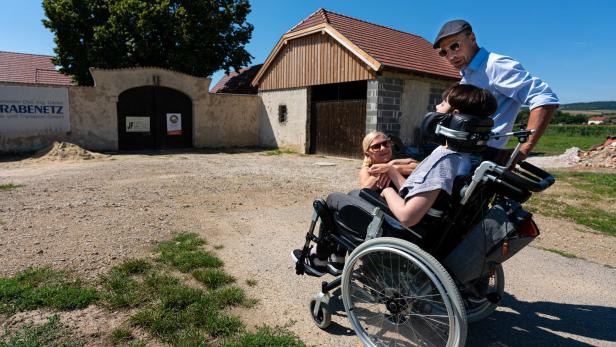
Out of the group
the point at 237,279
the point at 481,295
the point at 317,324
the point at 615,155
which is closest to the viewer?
the point at 481,295

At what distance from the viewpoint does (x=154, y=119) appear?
627 inches

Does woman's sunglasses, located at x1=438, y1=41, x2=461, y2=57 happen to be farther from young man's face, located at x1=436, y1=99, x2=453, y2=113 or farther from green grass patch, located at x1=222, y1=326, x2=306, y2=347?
green grass patch, located at x1=222, y1=326, x2=306, y2=347

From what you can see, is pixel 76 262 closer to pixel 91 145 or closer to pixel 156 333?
pixel 156 333

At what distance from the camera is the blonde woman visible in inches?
94.0

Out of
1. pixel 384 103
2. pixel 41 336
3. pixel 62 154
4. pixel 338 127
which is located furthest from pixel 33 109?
pixel 41 336

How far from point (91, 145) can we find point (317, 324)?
14.8 metres

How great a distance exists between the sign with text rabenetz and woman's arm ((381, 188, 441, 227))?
601 inches

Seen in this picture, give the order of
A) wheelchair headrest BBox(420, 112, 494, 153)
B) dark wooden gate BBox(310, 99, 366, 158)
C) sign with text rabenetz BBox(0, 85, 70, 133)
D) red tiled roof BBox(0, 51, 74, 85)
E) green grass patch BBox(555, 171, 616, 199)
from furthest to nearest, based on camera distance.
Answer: red tiled roof BBox(0, 51, 74, 85), dark wooden gate BBox(310, 99, 366, 158), sign with text rabenetz BBox(0, 85, 70, 133), green grass patch BBox(555, 171, 616, 199), wheelchair headrest BBox(420, 112, 494, 153)

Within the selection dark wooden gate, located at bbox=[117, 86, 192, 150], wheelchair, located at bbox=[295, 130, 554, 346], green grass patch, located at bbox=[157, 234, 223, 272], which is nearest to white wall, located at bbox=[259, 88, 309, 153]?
dark wooden gate, located at bbox=[117, 86, 192, 150]

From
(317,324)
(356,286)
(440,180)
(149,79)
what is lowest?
(317,324)

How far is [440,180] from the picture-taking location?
1.94 m

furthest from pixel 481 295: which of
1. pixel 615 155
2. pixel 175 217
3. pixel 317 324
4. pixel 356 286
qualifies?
pixel 615 155

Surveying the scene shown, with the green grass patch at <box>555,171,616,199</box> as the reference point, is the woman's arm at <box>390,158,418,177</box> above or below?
above

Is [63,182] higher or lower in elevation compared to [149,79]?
lower
